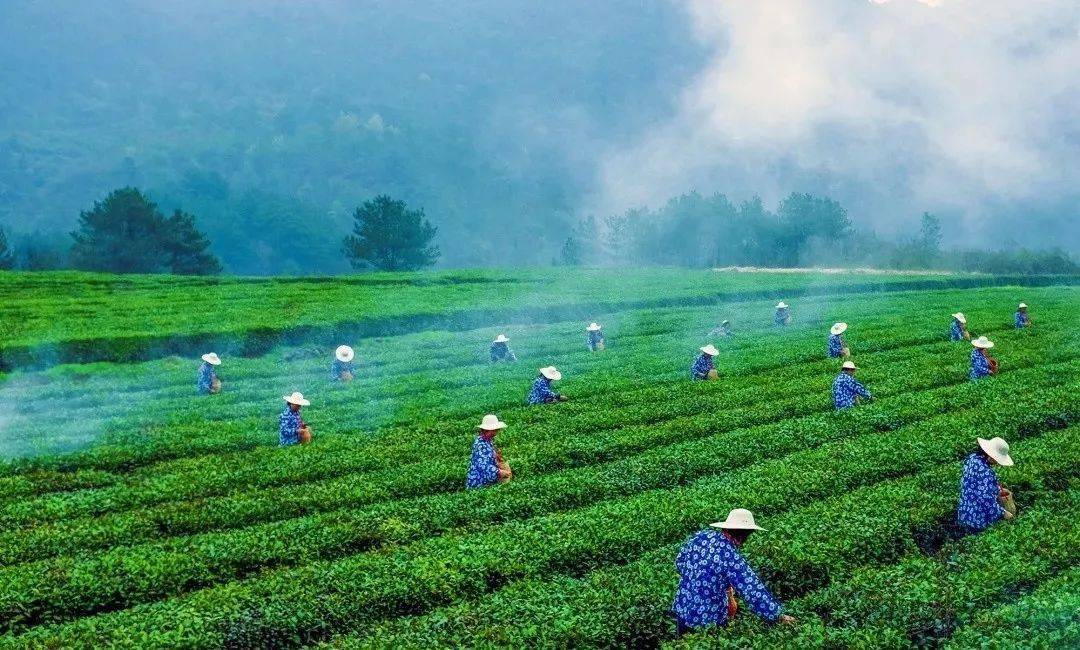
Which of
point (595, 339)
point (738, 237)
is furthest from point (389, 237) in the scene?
point (595, 339)

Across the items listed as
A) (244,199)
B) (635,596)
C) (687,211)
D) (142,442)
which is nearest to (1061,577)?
(635,596)

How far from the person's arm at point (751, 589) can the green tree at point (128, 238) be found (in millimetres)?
100819

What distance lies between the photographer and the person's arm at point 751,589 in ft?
36.5

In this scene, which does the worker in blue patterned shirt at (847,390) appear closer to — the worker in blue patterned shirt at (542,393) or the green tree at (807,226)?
the worker in blue patterned shirt at (542,393)

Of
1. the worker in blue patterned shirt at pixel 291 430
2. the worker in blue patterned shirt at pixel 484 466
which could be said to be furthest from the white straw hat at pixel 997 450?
the worker in blue patterned shirt at pixel 291 430

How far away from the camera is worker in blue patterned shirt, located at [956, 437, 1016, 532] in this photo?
14578 mm

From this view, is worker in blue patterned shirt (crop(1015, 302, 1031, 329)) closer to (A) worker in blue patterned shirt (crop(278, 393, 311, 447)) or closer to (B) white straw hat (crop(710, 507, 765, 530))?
(A) worker in blue patterned shirt (crop(278, 393, 311, 447))

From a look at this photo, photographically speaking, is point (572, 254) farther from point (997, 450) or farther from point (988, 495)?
point (997, 450)

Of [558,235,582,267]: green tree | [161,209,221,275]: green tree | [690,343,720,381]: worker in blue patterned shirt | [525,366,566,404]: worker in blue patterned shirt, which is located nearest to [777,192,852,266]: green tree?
[558,235,582,267]: green tree

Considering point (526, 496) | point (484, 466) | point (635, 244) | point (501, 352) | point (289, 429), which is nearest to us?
point (526, 496)

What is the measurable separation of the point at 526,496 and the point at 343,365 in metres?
16.9

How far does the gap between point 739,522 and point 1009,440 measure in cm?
1248

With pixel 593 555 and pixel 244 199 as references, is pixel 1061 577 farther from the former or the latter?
pixel 244 199

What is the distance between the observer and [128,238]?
10038cm
